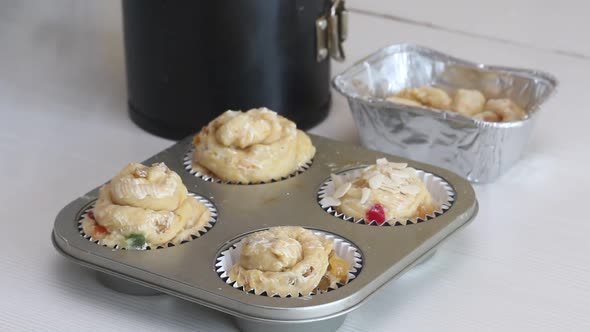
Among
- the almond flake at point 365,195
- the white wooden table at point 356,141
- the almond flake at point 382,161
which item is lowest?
the white wooden table at point 356,141

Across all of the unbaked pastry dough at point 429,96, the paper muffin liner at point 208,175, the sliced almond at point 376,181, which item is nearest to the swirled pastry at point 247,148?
the paper muffin liner at point 208,175

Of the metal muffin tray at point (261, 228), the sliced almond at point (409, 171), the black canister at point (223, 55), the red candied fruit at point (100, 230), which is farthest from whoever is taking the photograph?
the black canister at point (223, 55)

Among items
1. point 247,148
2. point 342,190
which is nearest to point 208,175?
point 247,148

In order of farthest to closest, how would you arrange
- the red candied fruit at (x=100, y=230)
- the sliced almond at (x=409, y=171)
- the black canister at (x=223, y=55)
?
the black canister at (x=223, y=55)
the sliced almond at (x=409, y=171)
the red candied fruit at (x=100, y=230)

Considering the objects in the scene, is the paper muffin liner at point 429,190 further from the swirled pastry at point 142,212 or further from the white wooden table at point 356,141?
the swirled pastry at point 142,212

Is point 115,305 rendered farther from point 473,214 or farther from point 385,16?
point 385,16

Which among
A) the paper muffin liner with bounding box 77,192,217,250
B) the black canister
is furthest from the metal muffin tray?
the black canister

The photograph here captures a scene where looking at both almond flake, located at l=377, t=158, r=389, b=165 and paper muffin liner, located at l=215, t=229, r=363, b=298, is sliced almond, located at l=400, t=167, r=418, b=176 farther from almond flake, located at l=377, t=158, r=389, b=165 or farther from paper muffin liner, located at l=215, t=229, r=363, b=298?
paper muffin liner, located at l=215, t=229, r=363, b=298

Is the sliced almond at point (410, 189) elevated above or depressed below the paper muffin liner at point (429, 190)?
above
